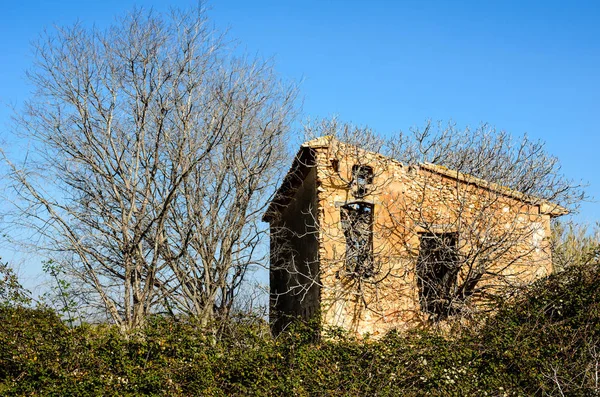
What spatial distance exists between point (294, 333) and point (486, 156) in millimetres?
12213

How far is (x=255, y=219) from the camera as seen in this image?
15.6 m

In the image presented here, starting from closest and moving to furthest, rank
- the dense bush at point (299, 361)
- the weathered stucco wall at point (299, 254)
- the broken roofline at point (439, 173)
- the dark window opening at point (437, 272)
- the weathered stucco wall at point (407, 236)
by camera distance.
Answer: the dense bush at point (299, 361) < the weathered stucco wall at point (407, 236) < the dark window opening at point (437, 272) < the broken roofline at point (439, 173) < the weathered stucco wall at point (299, 254)

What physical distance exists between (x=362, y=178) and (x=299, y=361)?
17.6 ft

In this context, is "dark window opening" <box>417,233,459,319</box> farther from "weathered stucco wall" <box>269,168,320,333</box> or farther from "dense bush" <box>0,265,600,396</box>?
"dense bush" <box>0,265,600,396</box>

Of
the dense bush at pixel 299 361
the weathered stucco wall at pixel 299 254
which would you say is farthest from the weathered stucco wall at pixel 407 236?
the dense bush at pixel 299 361

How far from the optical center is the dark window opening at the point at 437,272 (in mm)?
13336

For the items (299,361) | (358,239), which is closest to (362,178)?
(358,239)

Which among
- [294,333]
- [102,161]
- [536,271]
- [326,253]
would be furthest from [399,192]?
[102,161]

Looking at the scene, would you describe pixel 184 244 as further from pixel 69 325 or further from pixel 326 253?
pixel 69 325

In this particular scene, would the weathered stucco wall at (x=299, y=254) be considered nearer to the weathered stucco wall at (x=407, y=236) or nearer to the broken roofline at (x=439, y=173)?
the broken roofline at (x=439, y=173)

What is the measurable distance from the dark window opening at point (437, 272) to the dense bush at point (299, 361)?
327cm

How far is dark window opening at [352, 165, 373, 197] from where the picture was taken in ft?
43.6

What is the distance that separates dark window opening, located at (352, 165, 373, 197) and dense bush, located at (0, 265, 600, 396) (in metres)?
4.12

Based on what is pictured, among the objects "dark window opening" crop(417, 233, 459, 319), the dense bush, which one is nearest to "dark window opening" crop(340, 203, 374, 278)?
"dark window opening" crop(417, 233, 459, 319)
